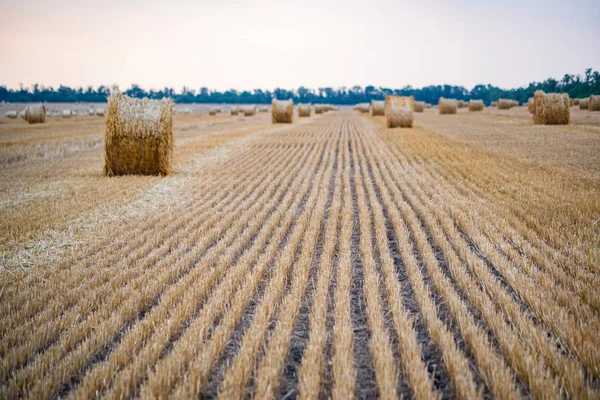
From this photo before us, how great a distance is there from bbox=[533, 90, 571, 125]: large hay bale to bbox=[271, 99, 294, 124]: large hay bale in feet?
51.4

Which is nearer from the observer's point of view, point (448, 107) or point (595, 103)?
point (595, 103)

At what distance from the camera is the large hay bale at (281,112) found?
28.2m

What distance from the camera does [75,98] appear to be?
92750 mm

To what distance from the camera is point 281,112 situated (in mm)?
28328

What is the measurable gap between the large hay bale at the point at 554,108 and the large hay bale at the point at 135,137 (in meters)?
18.0

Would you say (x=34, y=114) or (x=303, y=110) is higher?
(x=303, y=110)

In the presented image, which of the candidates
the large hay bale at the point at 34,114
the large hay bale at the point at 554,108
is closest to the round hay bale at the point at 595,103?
the large hay bale at the point at 554,108

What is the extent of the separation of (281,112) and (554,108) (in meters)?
16.7

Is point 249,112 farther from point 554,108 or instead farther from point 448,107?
point 554,108

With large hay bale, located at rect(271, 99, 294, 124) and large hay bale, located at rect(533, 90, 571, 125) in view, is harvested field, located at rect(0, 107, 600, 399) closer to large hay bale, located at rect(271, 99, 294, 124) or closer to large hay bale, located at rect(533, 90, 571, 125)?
large hay bale, located at rect(533, 90, 571, 125)

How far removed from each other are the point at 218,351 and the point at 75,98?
107322 mm

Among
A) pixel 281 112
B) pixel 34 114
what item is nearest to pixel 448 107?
pixel 281 112

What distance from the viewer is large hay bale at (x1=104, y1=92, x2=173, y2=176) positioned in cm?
954

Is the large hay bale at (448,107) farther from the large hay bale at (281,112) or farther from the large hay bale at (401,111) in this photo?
the large hay bale at (401,111)
